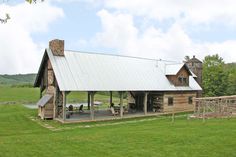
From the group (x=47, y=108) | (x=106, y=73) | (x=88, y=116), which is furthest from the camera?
(x=106, y=73)

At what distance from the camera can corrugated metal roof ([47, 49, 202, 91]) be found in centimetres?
2573

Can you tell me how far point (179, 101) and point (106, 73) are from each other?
10.1 m

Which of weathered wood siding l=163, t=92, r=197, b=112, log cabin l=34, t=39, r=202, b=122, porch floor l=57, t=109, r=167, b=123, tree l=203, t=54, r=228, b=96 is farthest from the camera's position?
tree l=203, t=54, r=228, b=96

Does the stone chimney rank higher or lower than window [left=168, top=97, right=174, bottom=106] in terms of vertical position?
higher

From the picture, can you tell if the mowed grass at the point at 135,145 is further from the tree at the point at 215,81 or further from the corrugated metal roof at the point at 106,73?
the tree at the point at 215,81

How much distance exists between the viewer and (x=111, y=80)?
28109 millimetres

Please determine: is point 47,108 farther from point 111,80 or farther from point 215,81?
point 215,81

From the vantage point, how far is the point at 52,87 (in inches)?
1077

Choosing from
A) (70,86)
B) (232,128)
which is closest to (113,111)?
(70,86)

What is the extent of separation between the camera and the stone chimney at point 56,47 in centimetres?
2717

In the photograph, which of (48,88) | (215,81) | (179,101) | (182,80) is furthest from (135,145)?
(215,81)

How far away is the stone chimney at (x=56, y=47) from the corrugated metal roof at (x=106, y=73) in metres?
0.38

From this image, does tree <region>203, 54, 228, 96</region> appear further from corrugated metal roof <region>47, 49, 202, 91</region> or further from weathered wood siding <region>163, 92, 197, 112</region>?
corrugated metal roof <region>47, 49, 202, 91</region>

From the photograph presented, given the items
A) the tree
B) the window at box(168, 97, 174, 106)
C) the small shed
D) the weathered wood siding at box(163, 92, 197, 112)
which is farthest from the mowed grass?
the tree
